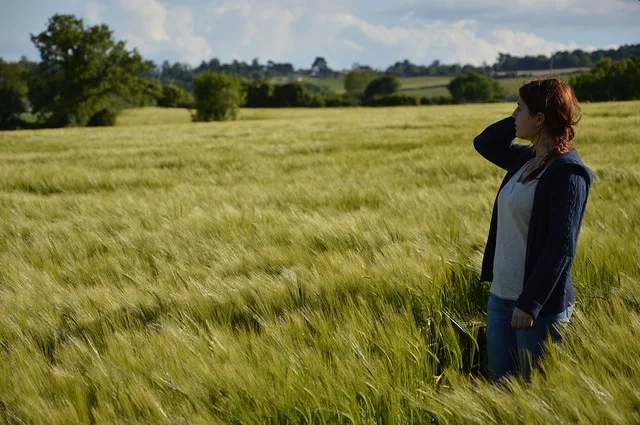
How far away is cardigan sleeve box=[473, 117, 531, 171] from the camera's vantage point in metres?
2.41

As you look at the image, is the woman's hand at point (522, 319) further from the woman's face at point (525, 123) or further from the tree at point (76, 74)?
the tree at point (76, 74)

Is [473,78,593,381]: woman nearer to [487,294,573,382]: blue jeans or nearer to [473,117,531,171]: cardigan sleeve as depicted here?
[487,294,573,382]: blue jeans

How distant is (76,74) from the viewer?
143 feet

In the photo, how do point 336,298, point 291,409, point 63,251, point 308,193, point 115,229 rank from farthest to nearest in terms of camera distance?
point 308,193 → point 115,229 → point 63,251 → point 336,298 → point 291,409

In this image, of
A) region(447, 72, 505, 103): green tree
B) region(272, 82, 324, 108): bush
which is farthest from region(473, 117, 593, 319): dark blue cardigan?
region(447, 72, 505, 103): green tree

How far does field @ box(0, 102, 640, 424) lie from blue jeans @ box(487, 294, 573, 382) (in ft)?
0.27

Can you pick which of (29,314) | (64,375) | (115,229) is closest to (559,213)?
(64,375)

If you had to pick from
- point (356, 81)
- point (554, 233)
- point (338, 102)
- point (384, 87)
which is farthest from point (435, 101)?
point (554, 233)

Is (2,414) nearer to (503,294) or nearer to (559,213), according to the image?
(503,294)

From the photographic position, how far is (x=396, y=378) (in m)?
1.67

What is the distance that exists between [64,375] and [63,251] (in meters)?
2.06

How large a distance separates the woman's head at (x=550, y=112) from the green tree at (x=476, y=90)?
78232 millimetres

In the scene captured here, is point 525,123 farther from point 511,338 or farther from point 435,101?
point 435,101

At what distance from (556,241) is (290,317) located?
941mm
